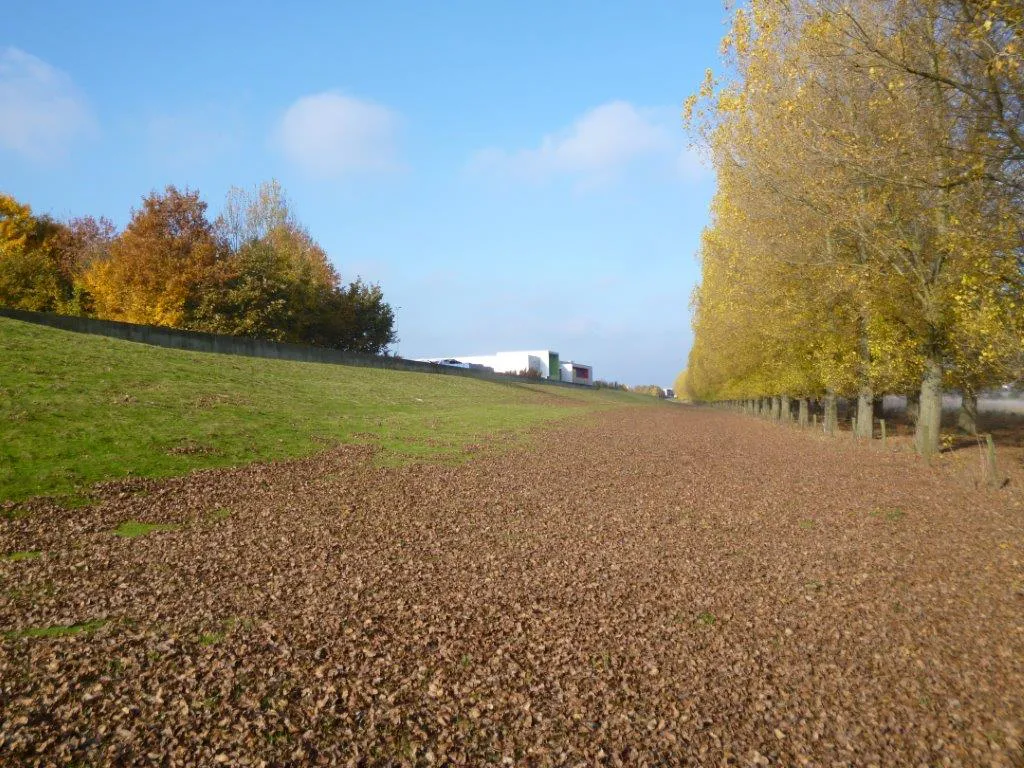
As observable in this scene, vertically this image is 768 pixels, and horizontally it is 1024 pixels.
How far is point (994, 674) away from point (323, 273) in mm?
64017

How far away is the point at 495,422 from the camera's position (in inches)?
1078

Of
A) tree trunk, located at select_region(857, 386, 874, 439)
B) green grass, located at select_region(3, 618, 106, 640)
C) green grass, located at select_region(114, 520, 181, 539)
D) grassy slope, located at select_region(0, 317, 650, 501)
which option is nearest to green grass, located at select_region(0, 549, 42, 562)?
green grass, located at select_region(114, 520, 181, 539)

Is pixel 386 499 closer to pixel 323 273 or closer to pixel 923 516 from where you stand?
pixel 923 516

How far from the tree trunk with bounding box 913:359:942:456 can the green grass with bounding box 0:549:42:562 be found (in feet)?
78.0

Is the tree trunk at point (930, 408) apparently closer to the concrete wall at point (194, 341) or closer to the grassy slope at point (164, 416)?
the grassy slope at point (164, 416)

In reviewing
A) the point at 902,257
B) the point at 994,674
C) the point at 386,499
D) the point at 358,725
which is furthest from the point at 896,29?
the point at 358,725

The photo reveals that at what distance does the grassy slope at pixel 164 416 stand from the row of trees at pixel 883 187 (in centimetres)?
1186

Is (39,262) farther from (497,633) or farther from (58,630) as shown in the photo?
(497,633)

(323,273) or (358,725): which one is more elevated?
(323,273)

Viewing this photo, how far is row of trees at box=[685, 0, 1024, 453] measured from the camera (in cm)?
1195

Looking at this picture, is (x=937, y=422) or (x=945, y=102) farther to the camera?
(x=937, y=422)

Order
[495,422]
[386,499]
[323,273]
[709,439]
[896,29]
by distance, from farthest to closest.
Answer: [323,273], [709,439], [495,422], [896,29], [386,499]

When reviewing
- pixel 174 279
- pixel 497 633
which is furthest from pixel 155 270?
pixel 497 633

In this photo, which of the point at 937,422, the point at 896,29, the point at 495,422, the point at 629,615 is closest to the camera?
the point at 629,615
